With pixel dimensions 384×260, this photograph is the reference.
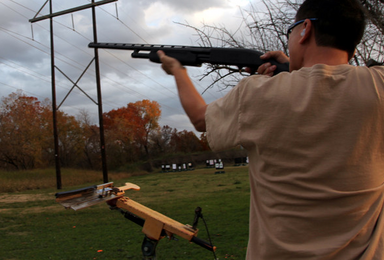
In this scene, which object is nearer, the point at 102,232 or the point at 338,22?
the point at 338,22

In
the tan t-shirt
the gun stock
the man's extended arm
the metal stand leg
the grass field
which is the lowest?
the grass field

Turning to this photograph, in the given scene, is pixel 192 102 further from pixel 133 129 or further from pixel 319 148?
pixel 133 129

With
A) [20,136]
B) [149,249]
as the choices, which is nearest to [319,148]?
[149,249]

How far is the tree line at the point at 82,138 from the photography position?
100ft

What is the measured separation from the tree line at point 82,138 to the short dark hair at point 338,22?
24347mm

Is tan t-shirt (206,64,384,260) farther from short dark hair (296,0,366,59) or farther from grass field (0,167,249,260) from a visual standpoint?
grass field (0,167,249,260)

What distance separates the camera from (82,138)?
136 ft

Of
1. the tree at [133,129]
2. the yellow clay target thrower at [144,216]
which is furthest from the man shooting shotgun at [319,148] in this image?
the tree at [133,129]

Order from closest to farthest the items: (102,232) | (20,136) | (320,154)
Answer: (320,154), (102,232), (20,136)

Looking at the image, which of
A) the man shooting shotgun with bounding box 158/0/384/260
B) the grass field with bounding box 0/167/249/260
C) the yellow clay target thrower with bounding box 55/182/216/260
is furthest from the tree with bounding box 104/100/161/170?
the man shooting shotgun with bounding box 158/0/384/260

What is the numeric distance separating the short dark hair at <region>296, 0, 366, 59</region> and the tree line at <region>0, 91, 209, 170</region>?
24.3m

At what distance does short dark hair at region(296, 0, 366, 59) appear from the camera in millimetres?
1054

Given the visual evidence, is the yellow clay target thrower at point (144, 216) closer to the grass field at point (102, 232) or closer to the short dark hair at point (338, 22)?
the grass field at point (102, 232)

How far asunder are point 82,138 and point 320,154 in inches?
1692
